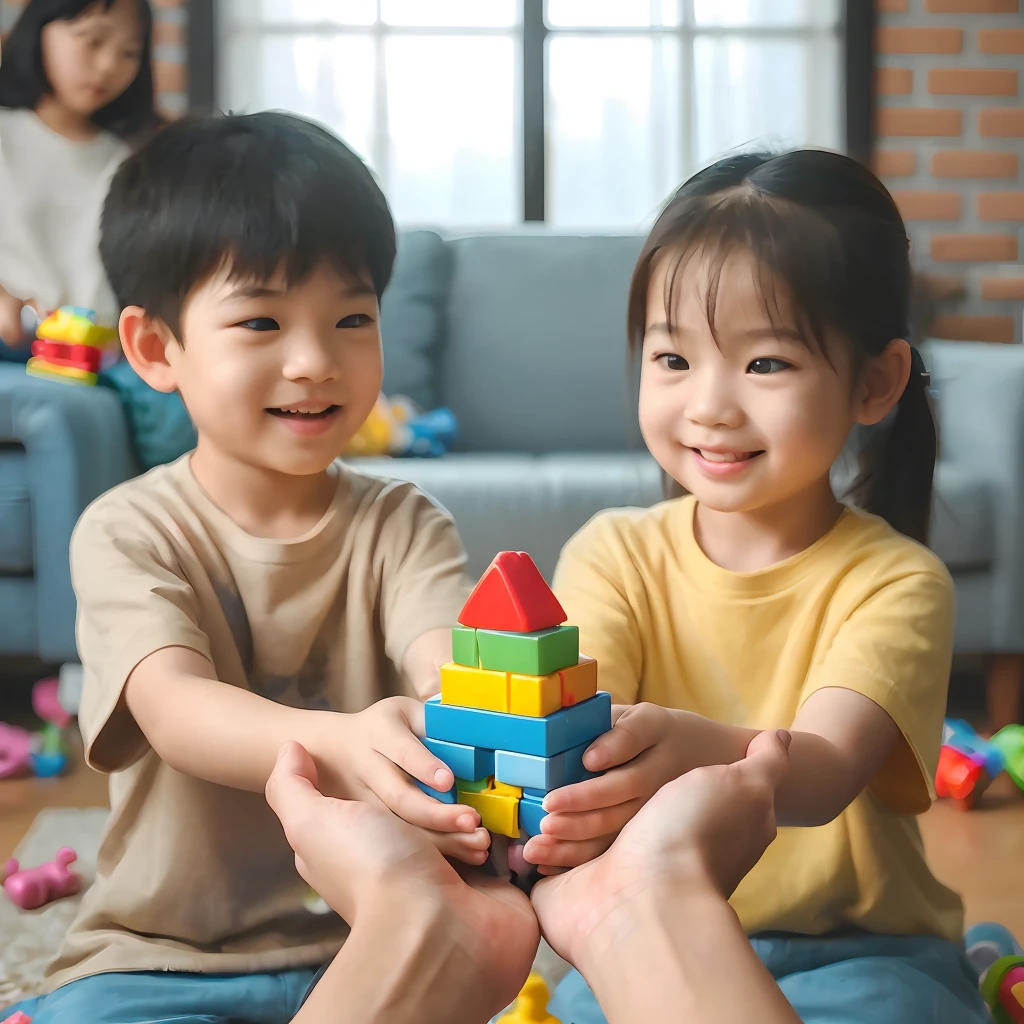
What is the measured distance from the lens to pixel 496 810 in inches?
24.0

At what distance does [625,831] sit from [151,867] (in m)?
0.38

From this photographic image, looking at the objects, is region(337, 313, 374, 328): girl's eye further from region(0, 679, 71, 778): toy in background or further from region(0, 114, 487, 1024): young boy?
region(0, 679, 71, 778): toy in background

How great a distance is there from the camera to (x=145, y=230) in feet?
2.80

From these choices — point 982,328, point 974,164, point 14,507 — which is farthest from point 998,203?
point 14,507

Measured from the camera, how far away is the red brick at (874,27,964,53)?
312 cm

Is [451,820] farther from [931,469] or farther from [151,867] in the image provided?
[931,469]

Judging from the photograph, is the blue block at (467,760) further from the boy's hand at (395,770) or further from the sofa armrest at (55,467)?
the sofa armrest at (55,467)

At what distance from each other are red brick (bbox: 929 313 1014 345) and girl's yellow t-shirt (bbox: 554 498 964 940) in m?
2.44

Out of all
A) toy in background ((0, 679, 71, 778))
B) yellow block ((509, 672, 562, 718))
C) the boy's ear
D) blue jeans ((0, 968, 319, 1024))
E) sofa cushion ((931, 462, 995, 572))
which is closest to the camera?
yellow block ((509, 672, 562, 718))

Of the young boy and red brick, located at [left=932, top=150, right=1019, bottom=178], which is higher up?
red brick, located at [left=932, top=150, right=1019, bottom=178]

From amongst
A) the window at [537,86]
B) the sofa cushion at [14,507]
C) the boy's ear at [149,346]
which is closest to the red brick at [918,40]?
the window at [537,86]

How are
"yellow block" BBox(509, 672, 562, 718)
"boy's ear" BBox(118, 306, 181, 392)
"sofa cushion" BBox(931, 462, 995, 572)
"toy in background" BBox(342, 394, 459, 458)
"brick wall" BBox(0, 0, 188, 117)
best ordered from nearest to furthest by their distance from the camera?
"yellow block" BBox(509, 672, 562, 718), "boy's ear" BBox(118, 306, 181, 392), "sofa cushion" BBox(931, 462, 995, 572), "toy in background" BBox(342, 394, 459, 458), "brick wall" BBox(0, 0, 188, 117)

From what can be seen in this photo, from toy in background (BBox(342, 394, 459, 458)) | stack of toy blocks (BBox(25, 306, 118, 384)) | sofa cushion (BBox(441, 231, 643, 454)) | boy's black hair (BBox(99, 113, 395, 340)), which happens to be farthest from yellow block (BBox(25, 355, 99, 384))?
boy's black hair (BBox(99, 113, 395, 340))

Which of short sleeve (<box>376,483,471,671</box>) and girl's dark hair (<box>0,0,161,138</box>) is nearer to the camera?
short sleeve (<box>376,483,471,671</box>)
